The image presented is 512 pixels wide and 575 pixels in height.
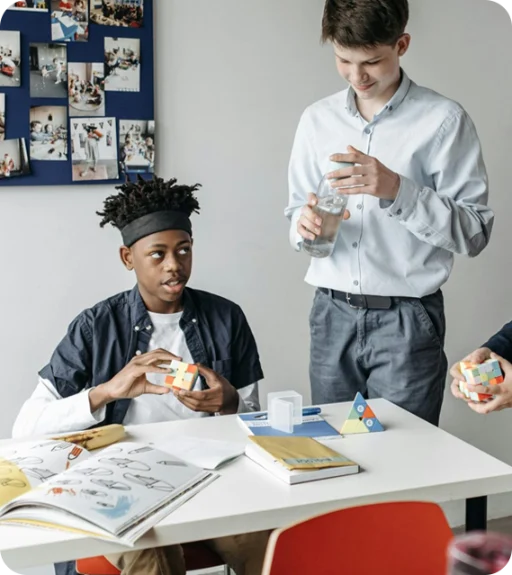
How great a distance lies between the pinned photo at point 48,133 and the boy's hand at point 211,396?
3.26 feet

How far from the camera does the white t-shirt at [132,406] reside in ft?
6.51

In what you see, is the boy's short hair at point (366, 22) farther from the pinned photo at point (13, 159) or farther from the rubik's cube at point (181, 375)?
the pinned photo at point (13, 159)

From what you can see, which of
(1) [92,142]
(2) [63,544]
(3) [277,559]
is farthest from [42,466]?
(1) [92,142]

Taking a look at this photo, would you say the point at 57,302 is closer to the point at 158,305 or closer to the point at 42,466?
the point at 158,305

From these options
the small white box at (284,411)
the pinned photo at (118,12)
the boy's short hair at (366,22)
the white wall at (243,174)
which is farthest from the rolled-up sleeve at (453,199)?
the pinned photo at (118,12)

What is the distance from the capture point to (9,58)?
2506 millimetres

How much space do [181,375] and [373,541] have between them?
0.77 m

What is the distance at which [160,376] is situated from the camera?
2207 mm

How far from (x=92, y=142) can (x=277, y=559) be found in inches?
70.4

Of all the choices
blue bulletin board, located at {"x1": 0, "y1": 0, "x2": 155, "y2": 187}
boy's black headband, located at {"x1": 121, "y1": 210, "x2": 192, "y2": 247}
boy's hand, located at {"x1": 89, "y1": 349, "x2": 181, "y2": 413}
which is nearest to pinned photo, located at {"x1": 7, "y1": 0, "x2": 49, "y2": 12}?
blue bulletin board, located at {"x1": 0, "y1": 0, "x2": 155, "y2": 187}

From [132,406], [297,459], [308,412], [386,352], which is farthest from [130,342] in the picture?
[297,459]

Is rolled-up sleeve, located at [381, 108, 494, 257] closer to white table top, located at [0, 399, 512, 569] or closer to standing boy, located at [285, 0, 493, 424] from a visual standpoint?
standing boy, located at [285, 0, 493, 424]

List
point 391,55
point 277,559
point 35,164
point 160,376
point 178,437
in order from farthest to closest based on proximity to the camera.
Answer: point 35,164 < point 160,376 < point 391,55 < point 178,437 < point 277,559

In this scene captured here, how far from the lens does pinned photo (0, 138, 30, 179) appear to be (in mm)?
2537
